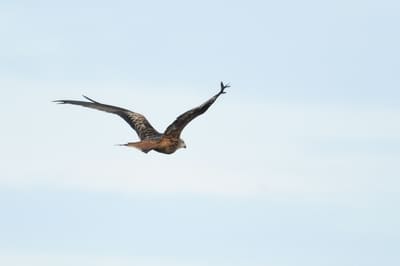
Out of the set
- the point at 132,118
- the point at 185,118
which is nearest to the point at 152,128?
the point at 132,118

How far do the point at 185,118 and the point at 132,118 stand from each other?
8.08 meters

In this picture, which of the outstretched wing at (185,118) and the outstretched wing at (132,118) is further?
the outstretched wing at (132,118)

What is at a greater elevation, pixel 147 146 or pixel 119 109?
pixel 119 109

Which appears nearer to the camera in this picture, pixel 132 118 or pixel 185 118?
pixel 185 118

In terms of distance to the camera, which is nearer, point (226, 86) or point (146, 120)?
point (226, 86)

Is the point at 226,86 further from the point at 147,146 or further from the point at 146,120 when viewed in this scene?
the point at 146,120

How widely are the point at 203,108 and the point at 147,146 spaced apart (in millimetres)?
3732

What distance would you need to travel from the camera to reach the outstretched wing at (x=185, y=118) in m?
56.8

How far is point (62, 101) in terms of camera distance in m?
63.2

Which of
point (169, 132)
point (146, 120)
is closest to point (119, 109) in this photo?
point (146, 120)

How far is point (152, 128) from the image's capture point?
64.4 meters

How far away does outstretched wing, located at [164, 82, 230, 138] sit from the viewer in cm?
5684

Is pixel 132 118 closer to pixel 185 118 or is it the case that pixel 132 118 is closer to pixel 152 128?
pixel 152 128

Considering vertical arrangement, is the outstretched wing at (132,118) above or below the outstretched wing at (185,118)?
above
